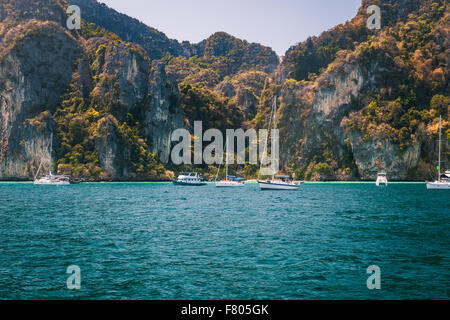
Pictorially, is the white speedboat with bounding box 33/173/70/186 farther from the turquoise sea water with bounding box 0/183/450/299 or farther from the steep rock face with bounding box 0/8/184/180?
the turquoise sea water with bounding box 0/183/450/299

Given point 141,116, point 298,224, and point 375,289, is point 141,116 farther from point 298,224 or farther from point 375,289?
point 375,289

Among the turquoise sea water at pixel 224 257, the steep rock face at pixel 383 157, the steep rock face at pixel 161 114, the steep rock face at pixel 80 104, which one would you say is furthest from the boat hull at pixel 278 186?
the steep rock face at pixel 161 114

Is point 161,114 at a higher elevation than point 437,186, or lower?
higher

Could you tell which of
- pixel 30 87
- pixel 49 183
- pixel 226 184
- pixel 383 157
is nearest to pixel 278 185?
pixel 226 184

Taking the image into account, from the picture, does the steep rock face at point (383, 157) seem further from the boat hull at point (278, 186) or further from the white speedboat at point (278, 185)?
the boat hull at point (278, 186)

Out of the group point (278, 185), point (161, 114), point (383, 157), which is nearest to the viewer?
point (278, 185)

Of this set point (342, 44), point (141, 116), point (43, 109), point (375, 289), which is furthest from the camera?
point (342, 44)

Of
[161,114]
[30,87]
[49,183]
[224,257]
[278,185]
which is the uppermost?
[30,87]

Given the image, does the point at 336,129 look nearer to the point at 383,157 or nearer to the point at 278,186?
the point at 383,157

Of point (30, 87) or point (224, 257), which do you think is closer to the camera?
point (224, 257)

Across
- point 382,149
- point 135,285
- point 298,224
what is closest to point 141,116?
point 382,149

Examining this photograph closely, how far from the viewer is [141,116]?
573 ft

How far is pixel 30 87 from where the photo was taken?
523ft
